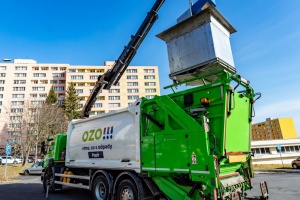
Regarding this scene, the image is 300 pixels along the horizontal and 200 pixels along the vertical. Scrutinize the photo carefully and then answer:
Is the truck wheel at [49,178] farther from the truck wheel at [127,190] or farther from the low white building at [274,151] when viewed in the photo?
the low white building at [274,151]

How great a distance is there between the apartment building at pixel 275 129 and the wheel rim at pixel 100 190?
8272cm

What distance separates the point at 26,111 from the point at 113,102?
1251 inches

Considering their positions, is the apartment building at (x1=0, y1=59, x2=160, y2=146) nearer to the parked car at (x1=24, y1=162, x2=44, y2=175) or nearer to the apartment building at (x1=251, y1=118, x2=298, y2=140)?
the parked car at (x1=24, y1=162, x2=44, y2=175)

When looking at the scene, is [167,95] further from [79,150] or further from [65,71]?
[65,71]

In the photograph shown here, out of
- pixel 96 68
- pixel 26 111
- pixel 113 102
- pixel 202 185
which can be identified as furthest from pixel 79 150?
pixel 96 68

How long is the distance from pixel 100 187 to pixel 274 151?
4277 centimetres

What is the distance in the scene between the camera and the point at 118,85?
214 ft

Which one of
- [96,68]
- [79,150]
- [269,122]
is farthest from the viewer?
[269,122]

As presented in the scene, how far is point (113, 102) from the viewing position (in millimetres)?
64500

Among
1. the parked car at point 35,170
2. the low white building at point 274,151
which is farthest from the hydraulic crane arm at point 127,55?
the low white building at point 274,151

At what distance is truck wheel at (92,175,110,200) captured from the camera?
267 inches

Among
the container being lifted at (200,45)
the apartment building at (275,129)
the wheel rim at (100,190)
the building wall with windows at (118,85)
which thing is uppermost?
the building wall with windows at (118,85)

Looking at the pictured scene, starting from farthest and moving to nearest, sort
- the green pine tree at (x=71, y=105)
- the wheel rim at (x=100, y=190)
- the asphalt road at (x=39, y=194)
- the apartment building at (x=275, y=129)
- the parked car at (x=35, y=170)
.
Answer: the apartment building at (x=275, y=129)
the green pine tree at (x=71, y=105)
the parked car at (x=35, y=170)
the asphalt road at (x=39, y=194)
the wheel rim at (x=100, y=190)

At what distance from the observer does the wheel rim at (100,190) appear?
6902mm
